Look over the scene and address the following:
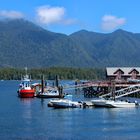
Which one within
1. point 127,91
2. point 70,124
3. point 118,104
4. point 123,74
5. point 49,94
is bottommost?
point 70,124

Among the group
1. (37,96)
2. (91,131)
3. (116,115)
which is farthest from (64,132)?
(37,96)

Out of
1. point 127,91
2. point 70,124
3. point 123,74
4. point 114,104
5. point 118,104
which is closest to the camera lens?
point 70,124

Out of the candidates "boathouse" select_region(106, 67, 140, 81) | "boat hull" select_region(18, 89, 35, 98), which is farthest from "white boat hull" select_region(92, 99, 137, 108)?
"boathouse" select_region(106, 67, 140, 81)

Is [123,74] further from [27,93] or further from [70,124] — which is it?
[70,124]

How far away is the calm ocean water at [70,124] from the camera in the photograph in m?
65.6

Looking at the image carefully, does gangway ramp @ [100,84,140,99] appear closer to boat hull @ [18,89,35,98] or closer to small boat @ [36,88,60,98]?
small boat @ [36,88,60,98]

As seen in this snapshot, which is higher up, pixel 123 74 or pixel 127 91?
pixel 123 74

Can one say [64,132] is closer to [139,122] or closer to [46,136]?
[46,136]

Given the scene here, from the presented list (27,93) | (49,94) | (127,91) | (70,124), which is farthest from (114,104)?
(27,93)

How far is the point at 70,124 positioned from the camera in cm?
7738

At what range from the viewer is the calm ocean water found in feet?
215

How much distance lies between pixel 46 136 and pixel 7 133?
18.7ft

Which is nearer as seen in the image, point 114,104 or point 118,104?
point 114,104

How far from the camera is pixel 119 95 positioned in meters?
130
